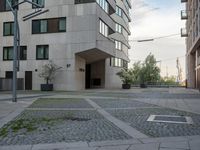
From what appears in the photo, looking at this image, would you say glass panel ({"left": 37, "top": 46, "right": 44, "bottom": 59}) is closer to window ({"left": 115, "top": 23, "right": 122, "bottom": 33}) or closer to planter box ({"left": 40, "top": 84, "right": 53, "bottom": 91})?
planter box ({"left": 40, "top": 84, "right": 53, "bottom": 91})

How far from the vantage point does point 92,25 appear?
112ft

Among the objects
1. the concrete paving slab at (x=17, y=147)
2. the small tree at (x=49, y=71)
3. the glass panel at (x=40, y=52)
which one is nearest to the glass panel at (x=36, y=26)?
the glass panel at (x=40, y=52)

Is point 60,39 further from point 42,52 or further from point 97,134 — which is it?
point 97,134

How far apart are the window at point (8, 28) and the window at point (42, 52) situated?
13.4 feet

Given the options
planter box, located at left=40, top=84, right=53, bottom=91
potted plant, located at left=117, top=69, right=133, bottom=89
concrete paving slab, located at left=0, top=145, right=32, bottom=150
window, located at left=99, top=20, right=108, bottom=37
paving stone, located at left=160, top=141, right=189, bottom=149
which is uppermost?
window, located at left=99, top=20, right=108, bottom=37

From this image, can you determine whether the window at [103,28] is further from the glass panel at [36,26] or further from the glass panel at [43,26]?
the glass panel at [36,26]

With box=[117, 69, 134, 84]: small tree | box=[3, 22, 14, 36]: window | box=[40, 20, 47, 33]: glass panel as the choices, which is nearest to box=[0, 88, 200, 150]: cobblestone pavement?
box=[40, 20, 47, 33]: glass panel

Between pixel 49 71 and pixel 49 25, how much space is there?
5.22 m

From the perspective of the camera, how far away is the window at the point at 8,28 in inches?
1518

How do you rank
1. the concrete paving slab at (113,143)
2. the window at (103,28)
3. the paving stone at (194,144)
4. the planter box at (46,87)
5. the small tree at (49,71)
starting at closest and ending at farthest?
the paving stone at (194,144) → the concrete paving slab at (113,143) → the planter box at (46,87) → the small tree at (49,71) → the window at (103,28)

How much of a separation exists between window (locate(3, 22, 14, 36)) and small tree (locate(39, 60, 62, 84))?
6.66 meters

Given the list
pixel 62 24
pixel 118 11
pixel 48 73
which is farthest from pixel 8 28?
pixel 118 11

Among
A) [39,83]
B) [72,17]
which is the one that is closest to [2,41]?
[39,83]

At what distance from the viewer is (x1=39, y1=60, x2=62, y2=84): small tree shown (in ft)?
115
